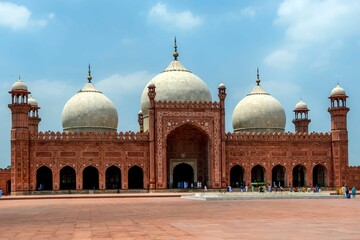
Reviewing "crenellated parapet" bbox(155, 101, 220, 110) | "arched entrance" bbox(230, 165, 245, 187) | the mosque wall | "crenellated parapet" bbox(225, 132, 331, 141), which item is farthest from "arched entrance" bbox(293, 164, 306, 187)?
"crenellated parapet" bbox(155, 101, 220, 110)

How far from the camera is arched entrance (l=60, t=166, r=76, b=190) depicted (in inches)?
1220

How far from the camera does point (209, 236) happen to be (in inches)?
314

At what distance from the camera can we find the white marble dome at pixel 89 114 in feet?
109

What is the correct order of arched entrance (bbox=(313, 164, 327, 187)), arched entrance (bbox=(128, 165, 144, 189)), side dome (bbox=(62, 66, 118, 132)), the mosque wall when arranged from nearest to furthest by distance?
the mosque wall, arched entrance (bbox=(128, 165, 144, 189)), arched entrance (bbox=(313, 164, 327, 187)), side dome (bbox=(62, 66, 118, 132))

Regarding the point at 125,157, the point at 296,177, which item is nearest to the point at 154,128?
the point at 125,157

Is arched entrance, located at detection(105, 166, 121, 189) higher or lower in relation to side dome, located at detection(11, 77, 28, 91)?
lower

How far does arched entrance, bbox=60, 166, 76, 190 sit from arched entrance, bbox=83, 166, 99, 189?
2.13 ft

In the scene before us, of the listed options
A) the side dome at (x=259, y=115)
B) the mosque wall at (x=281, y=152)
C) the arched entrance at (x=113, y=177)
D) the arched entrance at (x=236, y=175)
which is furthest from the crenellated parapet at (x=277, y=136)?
the arched entrance at (x=113, y=177)

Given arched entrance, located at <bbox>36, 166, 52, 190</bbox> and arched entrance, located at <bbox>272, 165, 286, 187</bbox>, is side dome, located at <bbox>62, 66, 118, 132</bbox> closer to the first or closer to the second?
arched entrance, located at <bbox>36, 166, 52, 190</bbox>

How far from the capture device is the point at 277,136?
104 feet

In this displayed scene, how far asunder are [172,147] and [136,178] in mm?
2698

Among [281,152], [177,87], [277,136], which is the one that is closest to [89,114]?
[177,87]

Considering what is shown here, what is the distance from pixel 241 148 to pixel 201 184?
2.93m

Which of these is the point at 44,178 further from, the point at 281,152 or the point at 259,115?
the point at 259,115
